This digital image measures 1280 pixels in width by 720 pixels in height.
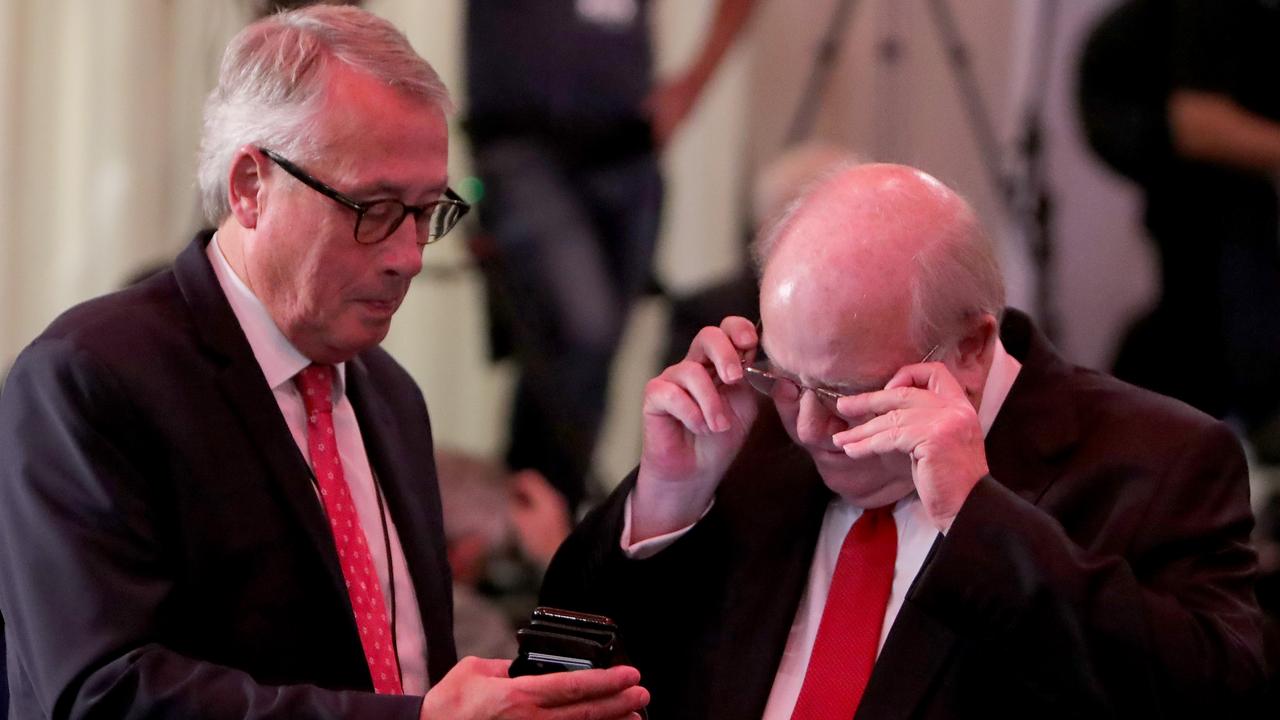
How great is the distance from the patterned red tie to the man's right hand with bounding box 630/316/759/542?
363 millimetres

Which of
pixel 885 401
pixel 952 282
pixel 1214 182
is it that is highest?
pixel 952 282

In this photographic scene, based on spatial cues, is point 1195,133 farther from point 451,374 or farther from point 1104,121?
point 451,374

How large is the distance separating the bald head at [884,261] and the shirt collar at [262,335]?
626 millimetres

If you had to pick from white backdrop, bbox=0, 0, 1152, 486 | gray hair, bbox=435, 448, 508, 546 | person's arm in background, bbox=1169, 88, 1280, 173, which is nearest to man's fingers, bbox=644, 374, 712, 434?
gray hair, bbox=435, 448, 508, 546

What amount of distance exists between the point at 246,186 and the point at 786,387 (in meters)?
0.74

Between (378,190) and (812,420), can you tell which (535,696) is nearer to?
(812,420)

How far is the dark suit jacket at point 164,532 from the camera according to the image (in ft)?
5.47

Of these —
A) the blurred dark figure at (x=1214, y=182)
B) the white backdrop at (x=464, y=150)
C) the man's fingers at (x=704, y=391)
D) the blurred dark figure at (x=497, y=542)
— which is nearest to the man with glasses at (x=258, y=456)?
the man's fingers at (x=704, y=391)

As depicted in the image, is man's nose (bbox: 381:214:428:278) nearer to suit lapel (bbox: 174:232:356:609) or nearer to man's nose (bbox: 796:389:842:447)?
suit lapel (bbox: 174:232:356:609)

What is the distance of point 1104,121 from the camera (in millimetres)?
4984

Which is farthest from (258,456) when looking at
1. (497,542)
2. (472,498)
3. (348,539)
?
(472,498)

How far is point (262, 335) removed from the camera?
1.94 meters

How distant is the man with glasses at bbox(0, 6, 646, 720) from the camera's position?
167 centimetres

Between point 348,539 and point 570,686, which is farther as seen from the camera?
point 348,539
